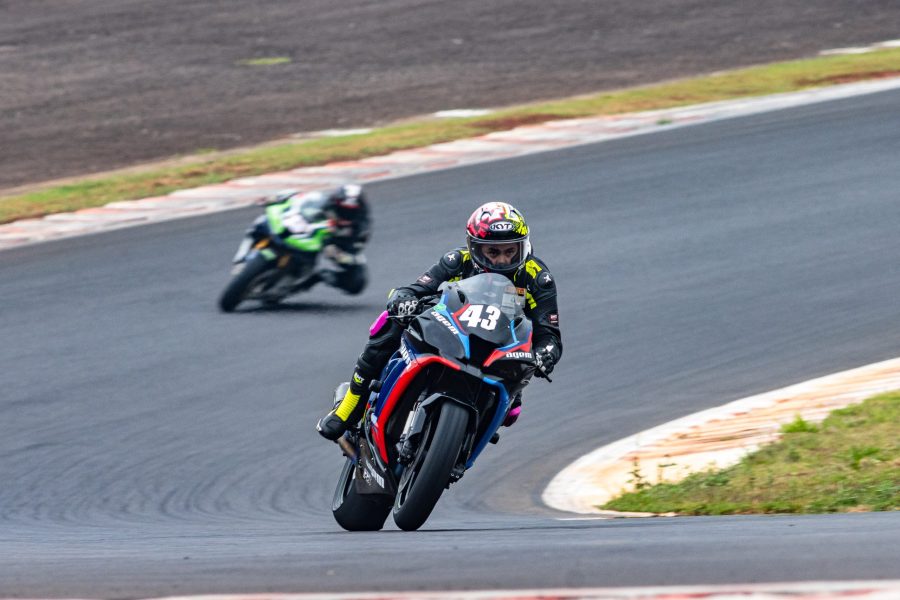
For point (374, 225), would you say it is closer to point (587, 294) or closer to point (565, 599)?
point (587, 294)

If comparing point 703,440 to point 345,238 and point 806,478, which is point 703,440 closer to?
point 806,478

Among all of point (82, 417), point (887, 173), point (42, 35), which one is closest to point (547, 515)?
point (82, 417)

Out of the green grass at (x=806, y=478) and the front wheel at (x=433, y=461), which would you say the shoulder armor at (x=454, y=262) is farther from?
the green grass at (x=806, y=478)

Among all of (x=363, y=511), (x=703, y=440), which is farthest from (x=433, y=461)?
(x=703, y=440)

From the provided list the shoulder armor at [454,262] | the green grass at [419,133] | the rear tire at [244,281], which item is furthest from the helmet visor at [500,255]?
the green grass at [419,133]

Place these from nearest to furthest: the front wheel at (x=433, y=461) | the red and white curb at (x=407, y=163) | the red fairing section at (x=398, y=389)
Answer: the front wheel at (x=433, y=461)
the red fairing section at (x=398, y=389)
the red and white curb at (x=407, y=163)

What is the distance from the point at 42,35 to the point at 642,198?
62.9ft

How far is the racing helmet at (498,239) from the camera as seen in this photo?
716cm

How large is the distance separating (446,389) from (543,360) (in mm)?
633

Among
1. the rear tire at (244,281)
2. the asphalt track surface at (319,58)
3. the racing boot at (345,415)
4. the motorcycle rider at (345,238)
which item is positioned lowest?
the racing boot at (345,415)

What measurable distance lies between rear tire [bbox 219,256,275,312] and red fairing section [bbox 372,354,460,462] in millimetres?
6550

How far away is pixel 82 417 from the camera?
10.8m

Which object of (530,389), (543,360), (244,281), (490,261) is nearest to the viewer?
(543,360)

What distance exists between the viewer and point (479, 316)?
22.1 feet
